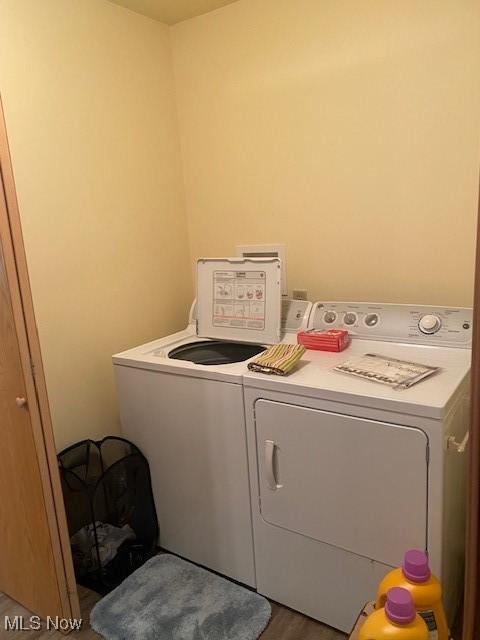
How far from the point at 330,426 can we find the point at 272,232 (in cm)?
112

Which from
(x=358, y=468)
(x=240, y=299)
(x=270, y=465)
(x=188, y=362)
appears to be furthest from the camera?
(x=240, y=299)

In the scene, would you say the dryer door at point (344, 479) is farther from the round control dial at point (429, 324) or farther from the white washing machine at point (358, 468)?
the round control dial at point (429, 324)

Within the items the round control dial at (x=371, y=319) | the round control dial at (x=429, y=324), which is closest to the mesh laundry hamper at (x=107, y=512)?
the round control dial at (x=371, y=319)

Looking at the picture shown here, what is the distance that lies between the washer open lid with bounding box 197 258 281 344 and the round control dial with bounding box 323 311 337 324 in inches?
7.8

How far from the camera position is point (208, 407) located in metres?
1.80

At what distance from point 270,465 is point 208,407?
320 mm

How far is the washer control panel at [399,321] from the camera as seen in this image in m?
1.74

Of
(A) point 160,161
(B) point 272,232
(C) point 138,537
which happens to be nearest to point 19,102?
(A) point 160,161

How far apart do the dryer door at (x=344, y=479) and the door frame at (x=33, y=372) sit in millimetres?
703

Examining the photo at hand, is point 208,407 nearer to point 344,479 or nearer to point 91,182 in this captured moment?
point 344,479

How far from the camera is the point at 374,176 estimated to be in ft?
6.48

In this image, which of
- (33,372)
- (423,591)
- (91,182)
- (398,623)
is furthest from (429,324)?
(91,182)

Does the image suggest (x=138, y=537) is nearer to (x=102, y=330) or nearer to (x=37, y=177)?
(x=102, y=330)

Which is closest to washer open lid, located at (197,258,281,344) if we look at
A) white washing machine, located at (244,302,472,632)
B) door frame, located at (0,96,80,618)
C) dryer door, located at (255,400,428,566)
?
white washing machine, located at (244,302,472,632)
